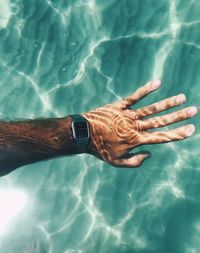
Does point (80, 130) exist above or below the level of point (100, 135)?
above

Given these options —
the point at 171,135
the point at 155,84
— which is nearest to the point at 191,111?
the point at 171,135

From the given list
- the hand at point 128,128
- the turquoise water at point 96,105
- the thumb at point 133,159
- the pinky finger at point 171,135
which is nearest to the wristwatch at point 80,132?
the hand at point 128,128

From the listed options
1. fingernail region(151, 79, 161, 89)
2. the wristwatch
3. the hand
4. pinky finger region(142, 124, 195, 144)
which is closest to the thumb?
the hand

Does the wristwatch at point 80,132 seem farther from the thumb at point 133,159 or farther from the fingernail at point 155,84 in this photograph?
the fingernail at point 155,84

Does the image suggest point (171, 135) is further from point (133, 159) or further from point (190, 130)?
point (133, 159)

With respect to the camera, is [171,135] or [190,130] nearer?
[190,130]

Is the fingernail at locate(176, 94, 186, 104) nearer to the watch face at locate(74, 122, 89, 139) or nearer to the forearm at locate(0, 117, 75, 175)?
the watch face at locate(74, 122, 89, 139)

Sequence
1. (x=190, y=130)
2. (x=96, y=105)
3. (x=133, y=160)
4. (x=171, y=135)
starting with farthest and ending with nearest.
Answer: (x=96, y=105) → (x=133, y=160) → (x=171, y=135) → (x=190, y=130)
